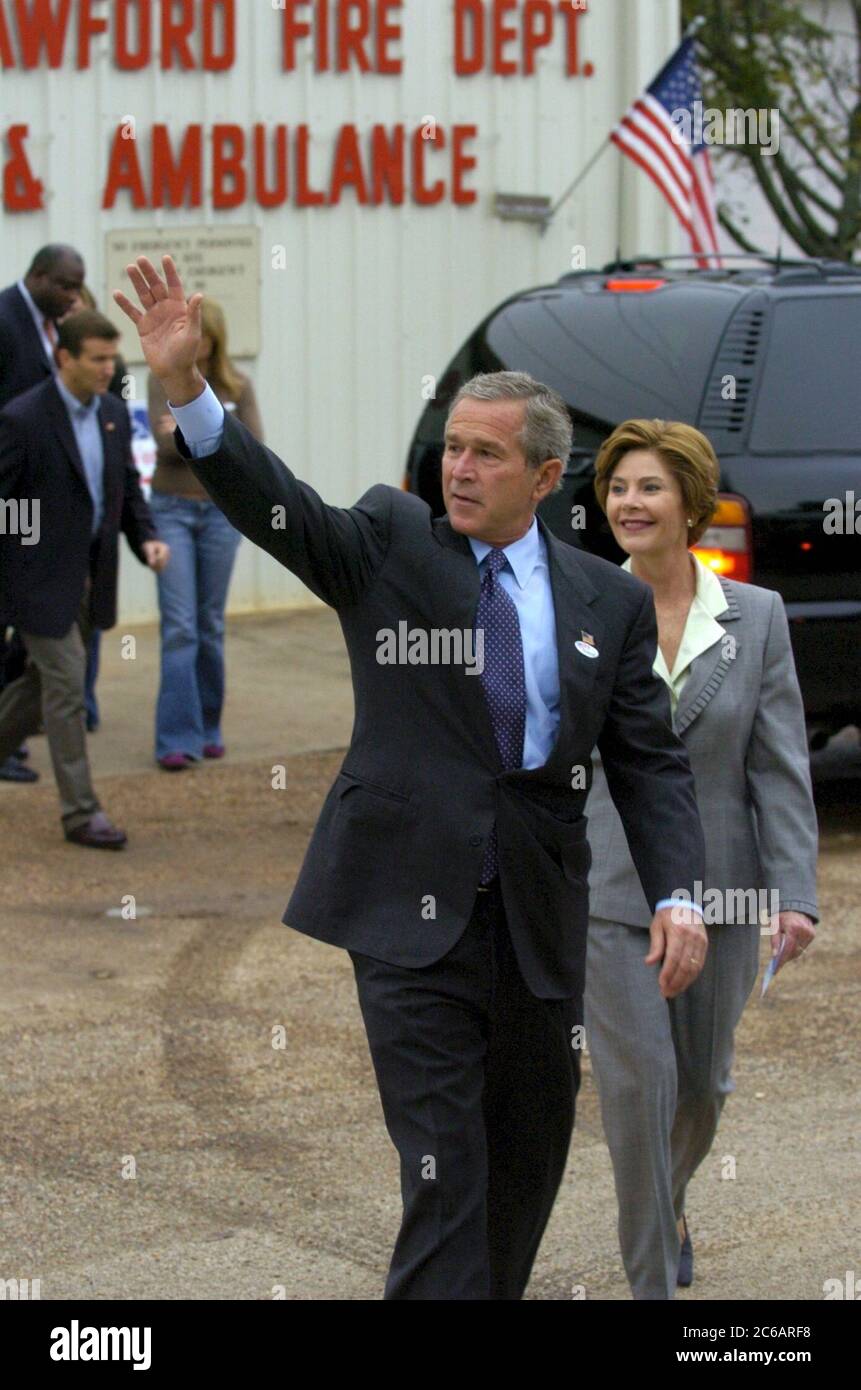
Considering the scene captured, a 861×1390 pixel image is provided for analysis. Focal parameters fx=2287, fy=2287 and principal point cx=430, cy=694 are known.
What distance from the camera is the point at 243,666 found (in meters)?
12.5

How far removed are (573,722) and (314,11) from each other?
1045 centimetres

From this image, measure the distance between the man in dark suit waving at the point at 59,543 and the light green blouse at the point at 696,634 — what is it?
429cm

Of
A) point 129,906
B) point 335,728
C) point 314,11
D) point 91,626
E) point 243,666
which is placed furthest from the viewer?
point 314,11

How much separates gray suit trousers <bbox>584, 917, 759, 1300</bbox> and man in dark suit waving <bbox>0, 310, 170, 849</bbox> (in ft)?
14.2

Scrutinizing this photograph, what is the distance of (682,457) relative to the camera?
489 cm

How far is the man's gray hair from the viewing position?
413 cm

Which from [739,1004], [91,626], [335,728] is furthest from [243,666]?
[739,1004]

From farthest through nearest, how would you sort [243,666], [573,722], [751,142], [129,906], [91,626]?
[751,142]
[243,666]
[91,626]
[129,906]
[573,722]

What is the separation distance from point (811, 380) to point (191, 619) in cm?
300

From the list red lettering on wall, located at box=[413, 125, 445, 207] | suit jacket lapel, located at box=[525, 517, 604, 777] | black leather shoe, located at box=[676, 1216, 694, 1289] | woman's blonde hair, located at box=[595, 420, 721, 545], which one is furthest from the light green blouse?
red lettering on wall, located at box=[413, 125, 445, 207]

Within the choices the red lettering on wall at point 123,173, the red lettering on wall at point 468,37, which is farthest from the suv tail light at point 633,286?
the red lettering on wall at point 468,37

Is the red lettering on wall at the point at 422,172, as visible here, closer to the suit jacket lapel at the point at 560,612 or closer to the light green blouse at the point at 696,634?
the light green blouse at the point at 696,634

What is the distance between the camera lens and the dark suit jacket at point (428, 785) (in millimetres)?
4055
